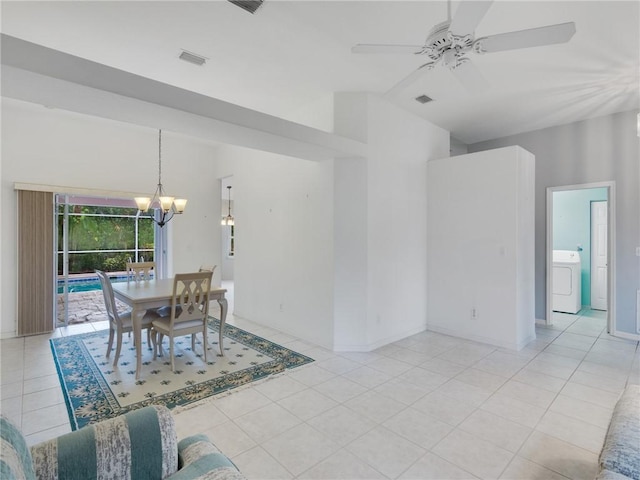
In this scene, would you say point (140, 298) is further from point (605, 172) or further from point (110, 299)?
point (605, 172)

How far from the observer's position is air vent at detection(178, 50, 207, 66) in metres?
3.16

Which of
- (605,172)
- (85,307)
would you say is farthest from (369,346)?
(85,307)

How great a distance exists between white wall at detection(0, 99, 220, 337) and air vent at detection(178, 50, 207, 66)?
2.81 m

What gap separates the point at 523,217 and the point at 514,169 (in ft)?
2.15

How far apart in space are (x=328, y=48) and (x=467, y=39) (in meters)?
1.47

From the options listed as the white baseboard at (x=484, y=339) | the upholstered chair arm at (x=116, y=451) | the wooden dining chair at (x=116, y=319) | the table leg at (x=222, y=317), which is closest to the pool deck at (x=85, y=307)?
the wooden dining chair at (x=116, y=319)

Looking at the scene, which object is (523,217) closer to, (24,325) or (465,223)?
(465,223)

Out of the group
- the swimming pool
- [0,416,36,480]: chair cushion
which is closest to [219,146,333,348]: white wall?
the swimming pool

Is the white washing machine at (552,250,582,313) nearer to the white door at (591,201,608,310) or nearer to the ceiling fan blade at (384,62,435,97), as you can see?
the white door at (591,201,608,310)

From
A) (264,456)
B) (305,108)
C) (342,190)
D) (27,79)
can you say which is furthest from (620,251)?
(27,79)

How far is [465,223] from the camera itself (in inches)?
181

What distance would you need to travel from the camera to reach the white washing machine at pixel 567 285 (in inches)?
232

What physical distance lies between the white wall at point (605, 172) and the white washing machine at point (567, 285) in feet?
3.57

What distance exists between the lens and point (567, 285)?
596 cm
